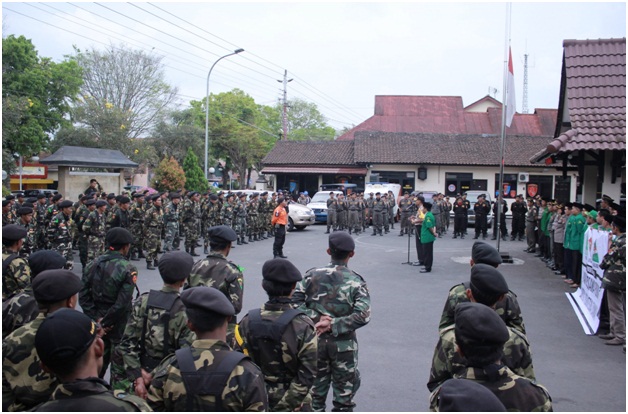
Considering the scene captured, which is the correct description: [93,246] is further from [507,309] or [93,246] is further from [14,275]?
[507,309]

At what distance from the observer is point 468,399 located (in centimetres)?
218

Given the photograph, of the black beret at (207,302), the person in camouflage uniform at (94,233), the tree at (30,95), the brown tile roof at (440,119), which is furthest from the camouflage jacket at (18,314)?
the brown tile roof at (440,119)

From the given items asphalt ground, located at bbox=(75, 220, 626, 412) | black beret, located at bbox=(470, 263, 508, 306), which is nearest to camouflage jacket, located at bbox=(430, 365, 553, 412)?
black beret, located at bbox=(470, 263, 508, 306)

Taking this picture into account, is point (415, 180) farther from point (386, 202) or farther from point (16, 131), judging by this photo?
point (16, 131)

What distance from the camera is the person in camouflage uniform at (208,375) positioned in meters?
2.79

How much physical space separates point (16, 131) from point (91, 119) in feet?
39.9

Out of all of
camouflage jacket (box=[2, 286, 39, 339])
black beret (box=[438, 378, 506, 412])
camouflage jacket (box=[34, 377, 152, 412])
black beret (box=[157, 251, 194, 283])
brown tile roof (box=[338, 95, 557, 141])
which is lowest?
camouflage jacket (box=[2, 286, 39, 339])

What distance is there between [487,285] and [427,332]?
4624mm

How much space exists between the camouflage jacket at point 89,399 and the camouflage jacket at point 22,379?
1.02 meters

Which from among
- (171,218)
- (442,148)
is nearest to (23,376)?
(171,218)

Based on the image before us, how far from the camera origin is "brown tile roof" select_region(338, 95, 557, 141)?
44.6 meters

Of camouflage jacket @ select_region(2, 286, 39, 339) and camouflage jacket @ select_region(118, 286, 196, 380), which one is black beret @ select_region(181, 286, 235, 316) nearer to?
camouflage jacket @ select_region(118, 286, 196, 380)

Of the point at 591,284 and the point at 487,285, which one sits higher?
the point at 487,285

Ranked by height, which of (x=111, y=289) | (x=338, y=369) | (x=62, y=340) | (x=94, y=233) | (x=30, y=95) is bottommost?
(x=338, y=369)
